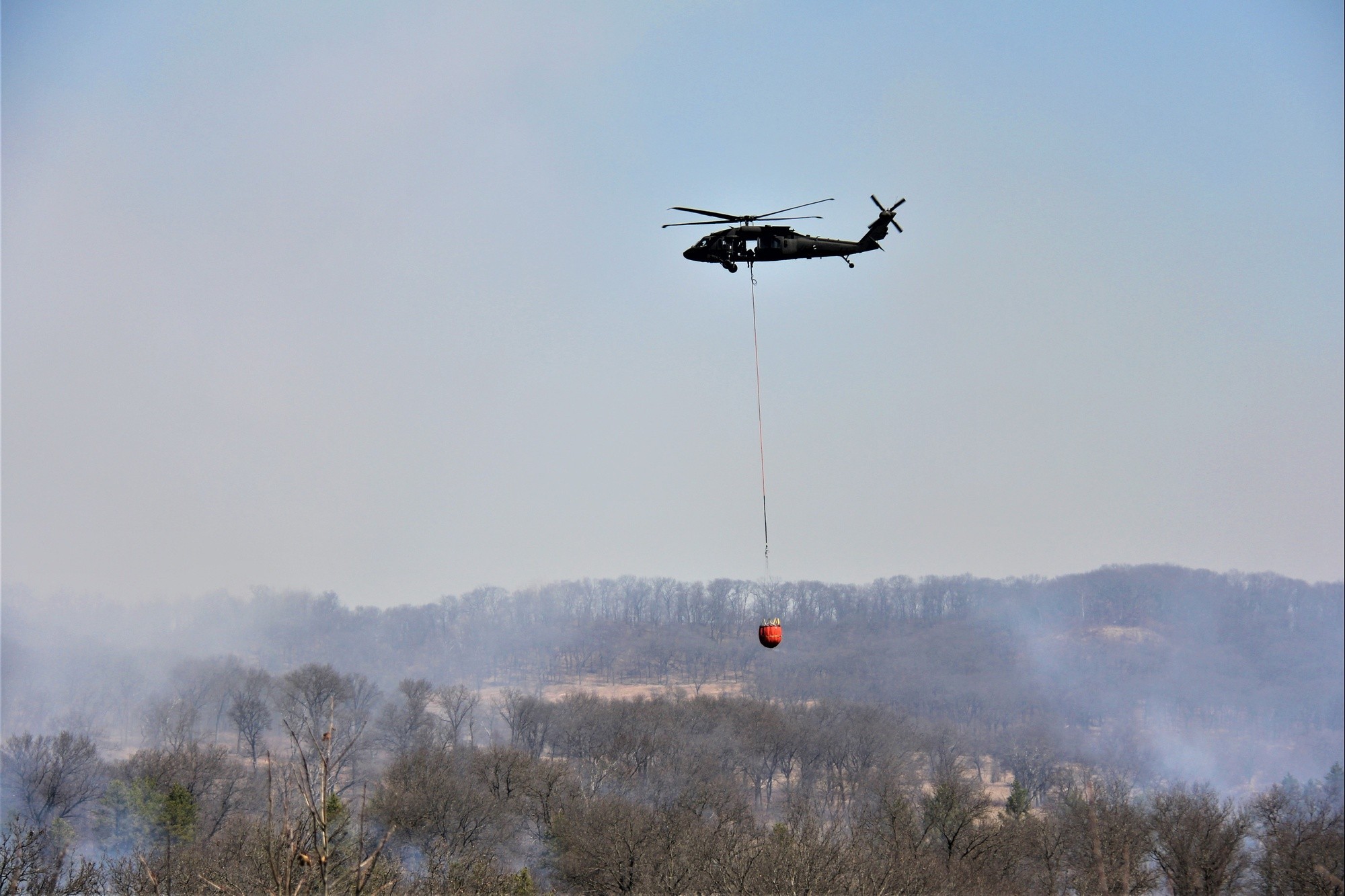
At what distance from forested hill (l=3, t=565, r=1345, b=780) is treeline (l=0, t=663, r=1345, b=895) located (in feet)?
54.0

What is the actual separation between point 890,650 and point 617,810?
10957 cm

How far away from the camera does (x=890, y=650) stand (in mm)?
159500

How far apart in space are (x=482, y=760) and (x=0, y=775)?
31.3 metres

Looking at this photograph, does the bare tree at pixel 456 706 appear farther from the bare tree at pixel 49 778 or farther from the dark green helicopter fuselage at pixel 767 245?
the dark green helicopter fuselage at pixel 767 245

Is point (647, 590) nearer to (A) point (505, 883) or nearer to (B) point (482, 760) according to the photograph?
(B) point (482, 760)

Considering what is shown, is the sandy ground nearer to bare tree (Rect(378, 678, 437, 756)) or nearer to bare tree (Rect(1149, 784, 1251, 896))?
bare tree (Rect(378, 678, 437, 756))

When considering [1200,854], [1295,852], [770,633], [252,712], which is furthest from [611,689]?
[770,633]

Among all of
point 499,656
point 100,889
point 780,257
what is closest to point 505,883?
point 100,889

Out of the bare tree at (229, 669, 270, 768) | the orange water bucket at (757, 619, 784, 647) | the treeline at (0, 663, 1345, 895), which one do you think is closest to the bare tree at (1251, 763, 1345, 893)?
the treeline at (0, 663, 1345, 895)

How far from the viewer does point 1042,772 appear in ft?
352

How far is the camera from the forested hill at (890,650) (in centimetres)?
12500

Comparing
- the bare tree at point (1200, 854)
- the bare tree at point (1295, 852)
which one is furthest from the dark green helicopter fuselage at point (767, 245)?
the bare tree at point (1200, 854)

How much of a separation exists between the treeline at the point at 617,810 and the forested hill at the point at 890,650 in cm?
1646

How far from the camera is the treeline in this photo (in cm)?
4041
